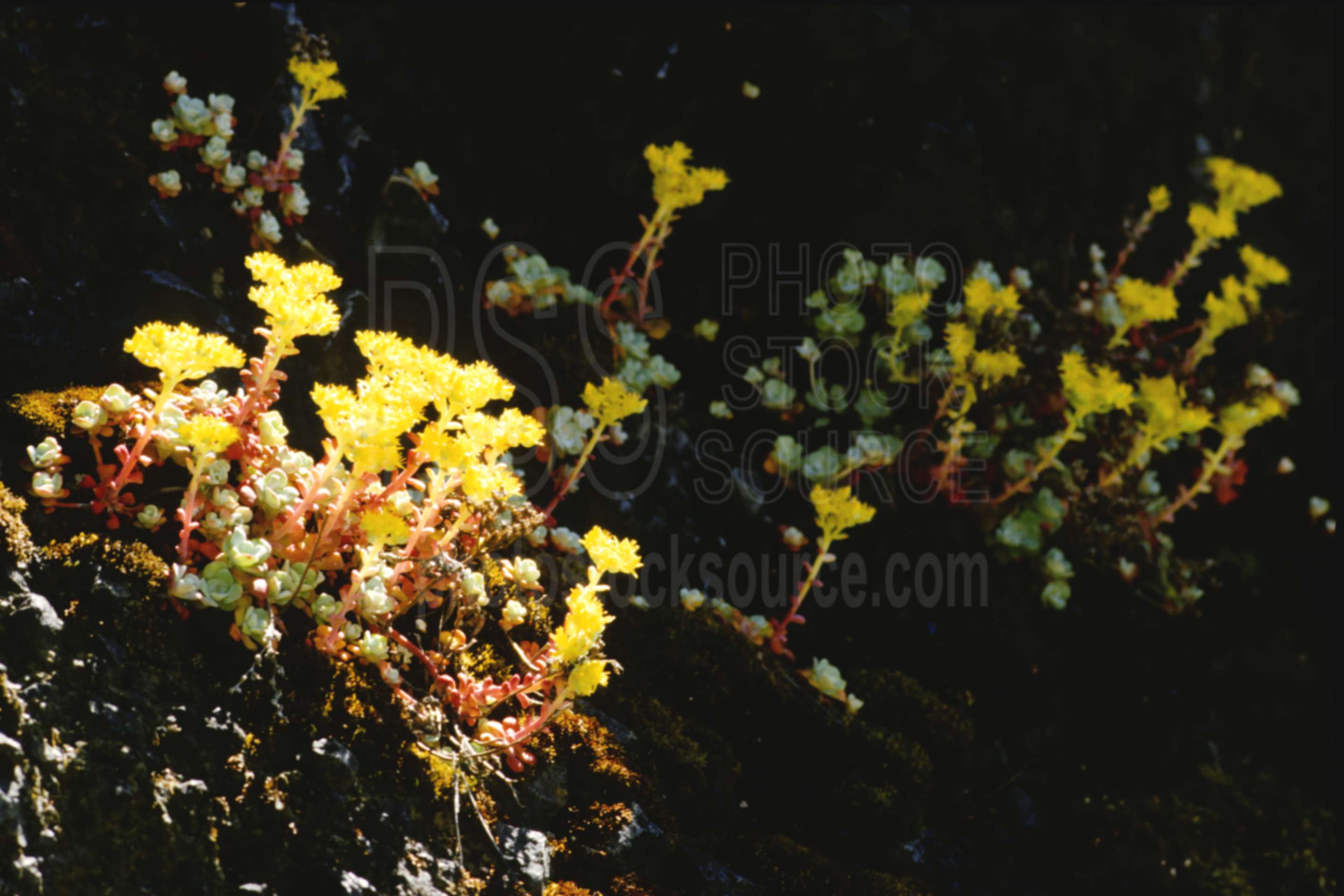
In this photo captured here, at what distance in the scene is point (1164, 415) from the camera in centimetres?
461

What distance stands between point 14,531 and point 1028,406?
15.7 ft

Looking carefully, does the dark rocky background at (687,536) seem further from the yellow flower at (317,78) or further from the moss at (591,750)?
the yellow flower at (317,78)

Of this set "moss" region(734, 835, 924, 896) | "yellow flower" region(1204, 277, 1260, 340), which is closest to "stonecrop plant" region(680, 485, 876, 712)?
"moss" region(734, 835, 924, 896)

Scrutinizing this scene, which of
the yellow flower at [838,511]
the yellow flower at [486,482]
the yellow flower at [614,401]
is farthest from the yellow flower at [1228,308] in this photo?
the yellow flower at [486,482]

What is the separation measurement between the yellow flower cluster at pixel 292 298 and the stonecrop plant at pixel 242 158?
1084 millimetres

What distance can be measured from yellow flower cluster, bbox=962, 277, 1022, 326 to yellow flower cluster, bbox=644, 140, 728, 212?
5.44 ft

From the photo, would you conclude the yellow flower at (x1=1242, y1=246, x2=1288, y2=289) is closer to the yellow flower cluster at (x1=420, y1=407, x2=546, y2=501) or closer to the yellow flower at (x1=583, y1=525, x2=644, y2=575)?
the yellow flower at (x1=583, y1=525, x2=644, y2=575)

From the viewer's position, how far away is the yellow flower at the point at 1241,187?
6.05 metres

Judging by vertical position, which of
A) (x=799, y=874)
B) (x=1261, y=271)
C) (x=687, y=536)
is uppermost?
(x=1261, y=271)

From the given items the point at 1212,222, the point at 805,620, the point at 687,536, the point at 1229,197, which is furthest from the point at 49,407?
the point at 1229,197

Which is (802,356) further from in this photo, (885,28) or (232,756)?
(232,756)

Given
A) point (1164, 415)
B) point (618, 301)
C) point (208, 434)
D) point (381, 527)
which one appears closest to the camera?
point (208, 434)

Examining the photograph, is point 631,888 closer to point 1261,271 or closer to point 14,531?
point 14,531

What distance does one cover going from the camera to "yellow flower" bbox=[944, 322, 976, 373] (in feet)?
14.9
